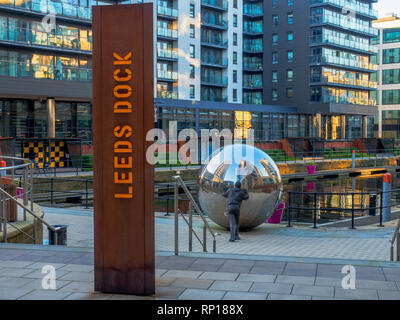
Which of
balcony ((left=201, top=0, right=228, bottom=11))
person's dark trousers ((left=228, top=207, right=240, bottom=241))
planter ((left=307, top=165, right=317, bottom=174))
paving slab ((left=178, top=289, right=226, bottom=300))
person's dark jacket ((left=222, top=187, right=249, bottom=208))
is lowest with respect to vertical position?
planter ((left=307, top=165, right=317, bottom=174))

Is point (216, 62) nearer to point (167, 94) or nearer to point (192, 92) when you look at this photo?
point (192, 92)

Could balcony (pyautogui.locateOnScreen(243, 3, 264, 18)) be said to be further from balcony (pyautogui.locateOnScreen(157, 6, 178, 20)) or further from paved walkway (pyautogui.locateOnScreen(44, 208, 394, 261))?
paved walkway (pyautogui.locateOnScreen(44, 208, 394, 261))

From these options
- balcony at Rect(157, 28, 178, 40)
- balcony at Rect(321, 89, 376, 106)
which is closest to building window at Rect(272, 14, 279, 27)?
balcony at Rect(321, 89, 376, 106)

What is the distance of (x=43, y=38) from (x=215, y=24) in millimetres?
34393

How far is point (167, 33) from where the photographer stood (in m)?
59.6

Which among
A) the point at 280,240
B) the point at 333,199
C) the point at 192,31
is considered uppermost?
the point at 192,31

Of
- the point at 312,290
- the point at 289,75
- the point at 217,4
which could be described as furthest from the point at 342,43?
the point at 312,290

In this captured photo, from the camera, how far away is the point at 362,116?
73625 mm

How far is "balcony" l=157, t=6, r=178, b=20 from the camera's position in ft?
191

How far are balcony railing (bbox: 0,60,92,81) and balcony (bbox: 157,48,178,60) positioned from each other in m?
22.7

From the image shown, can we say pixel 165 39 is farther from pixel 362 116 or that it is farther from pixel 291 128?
pixel 362 116

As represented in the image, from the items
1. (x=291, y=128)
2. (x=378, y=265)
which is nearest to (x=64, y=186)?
(x=378, y=265)

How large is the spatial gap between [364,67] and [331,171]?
1553 inches

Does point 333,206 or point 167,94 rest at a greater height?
point 167,94
